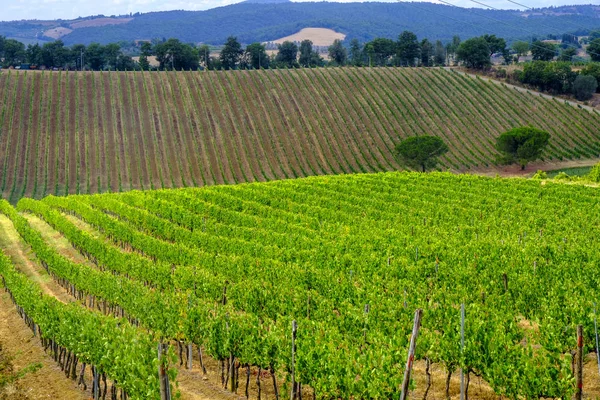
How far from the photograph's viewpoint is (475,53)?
13500 centimetres

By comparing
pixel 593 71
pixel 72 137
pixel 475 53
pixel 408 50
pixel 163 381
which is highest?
pixel 408 50

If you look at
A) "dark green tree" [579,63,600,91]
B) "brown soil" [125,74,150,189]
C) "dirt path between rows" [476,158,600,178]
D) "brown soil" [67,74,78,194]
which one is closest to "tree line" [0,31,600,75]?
"dark green tree" [579,63,600,91]

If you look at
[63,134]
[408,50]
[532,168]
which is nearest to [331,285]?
[532,168]

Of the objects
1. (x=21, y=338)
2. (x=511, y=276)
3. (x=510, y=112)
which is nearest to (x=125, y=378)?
(x=21, y=338)

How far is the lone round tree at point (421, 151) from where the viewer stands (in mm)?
88375

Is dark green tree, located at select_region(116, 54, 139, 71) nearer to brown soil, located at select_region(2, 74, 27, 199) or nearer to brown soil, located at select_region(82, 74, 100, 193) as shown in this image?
brown soil, located at select_region(82, 74, 100, 193)

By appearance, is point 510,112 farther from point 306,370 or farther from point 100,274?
point 306,370

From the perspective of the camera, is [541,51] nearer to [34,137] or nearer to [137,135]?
[137,135]

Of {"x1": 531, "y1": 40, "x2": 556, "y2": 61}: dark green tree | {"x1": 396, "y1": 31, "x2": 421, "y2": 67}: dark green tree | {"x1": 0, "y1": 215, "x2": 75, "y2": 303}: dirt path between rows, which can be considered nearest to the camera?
{"x1": 0, "y1": 215, "x2": 75, "y2": 303}: dirt path between rows

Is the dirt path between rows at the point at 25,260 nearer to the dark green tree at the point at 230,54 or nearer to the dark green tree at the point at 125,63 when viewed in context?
the dark green tree at the point at 230,54

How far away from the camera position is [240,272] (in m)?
30.8

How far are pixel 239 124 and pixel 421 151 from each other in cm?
2938

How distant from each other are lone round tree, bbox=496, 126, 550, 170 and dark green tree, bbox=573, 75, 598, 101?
1445 inches

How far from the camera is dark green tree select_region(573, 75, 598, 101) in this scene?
397ft
